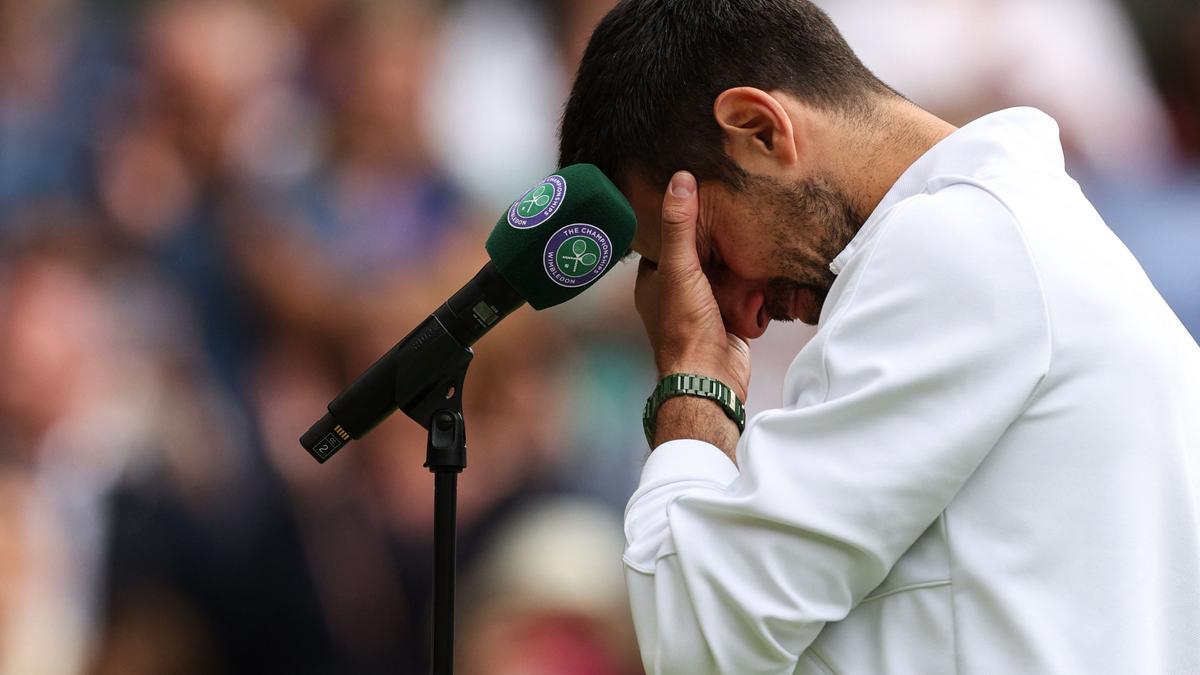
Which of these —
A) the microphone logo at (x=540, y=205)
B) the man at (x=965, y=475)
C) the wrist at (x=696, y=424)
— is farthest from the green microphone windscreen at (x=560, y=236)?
the man at (x=965, y=475)

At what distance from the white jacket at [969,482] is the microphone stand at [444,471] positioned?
15.2 inches

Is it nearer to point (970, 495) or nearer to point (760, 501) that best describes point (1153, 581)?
point (970, 495)

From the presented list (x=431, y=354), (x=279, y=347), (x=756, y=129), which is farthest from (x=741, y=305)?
(x=279, y=347)

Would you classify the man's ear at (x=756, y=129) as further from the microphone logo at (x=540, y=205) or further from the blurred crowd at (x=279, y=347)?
the blurred crowd at (x=279, y=347)

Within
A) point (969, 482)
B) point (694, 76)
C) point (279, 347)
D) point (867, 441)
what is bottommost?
point (969, 482)

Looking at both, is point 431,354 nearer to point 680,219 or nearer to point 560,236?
point 560,236

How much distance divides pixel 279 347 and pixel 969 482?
1936mm

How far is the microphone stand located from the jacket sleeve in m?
0.38

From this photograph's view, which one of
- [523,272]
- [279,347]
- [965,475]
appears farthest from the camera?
[279,347]

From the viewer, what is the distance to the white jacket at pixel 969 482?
1.18 metres

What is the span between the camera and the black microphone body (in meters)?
1.56

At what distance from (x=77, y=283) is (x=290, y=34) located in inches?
30.3

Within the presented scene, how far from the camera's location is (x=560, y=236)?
1.54 meters

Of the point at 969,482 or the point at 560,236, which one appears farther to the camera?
the point at 560,236
